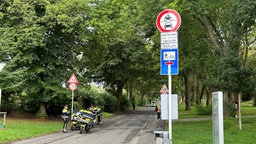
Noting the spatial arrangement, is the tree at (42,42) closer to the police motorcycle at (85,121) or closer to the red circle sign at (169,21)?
the police motorcycle at (85,121)

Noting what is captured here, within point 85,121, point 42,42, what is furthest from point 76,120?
point 42,42

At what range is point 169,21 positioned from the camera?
7504mm

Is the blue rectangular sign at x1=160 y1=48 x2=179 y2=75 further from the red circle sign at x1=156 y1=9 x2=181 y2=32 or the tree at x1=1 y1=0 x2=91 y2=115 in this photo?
the tree at x1=1 y1=0 x2=91 y2=115

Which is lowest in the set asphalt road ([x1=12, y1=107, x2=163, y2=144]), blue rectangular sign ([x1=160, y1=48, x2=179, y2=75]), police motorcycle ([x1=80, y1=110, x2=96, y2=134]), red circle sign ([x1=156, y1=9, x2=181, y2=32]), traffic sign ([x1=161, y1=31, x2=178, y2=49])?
asphalt road ([x1=12, y1=107, x2=163, y2=144])

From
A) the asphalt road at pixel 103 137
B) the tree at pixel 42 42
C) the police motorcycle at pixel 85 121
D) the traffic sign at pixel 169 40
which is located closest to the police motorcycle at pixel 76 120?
the police motorcycle at pixel 85 121

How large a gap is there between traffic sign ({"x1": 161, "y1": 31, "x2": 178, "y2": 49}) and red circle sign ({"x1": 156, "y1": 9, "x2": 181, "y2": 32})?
0.32 feet

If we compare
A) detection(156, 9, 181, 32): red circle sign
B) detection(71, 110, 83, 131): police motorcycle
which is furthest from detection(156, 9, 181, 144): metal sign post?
detection(71, 110, 83, 131): police motorcycle

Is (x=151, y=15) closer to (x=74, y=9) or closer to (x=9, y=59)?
(x=74, y=9)

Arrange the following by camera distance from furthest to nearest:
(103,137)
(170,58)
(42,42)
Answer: (42,42)
(103,137)
(170,58)

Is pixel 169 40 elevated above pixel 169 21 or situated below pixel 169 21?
below

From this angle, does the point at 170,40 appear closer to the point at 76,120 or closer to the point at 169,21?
the point at 169,21

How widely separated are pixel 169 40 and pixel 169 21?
442 mm

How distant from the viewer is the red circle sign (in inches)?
293

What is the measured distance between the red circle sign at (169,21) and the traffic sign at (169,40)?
0.10 metres
